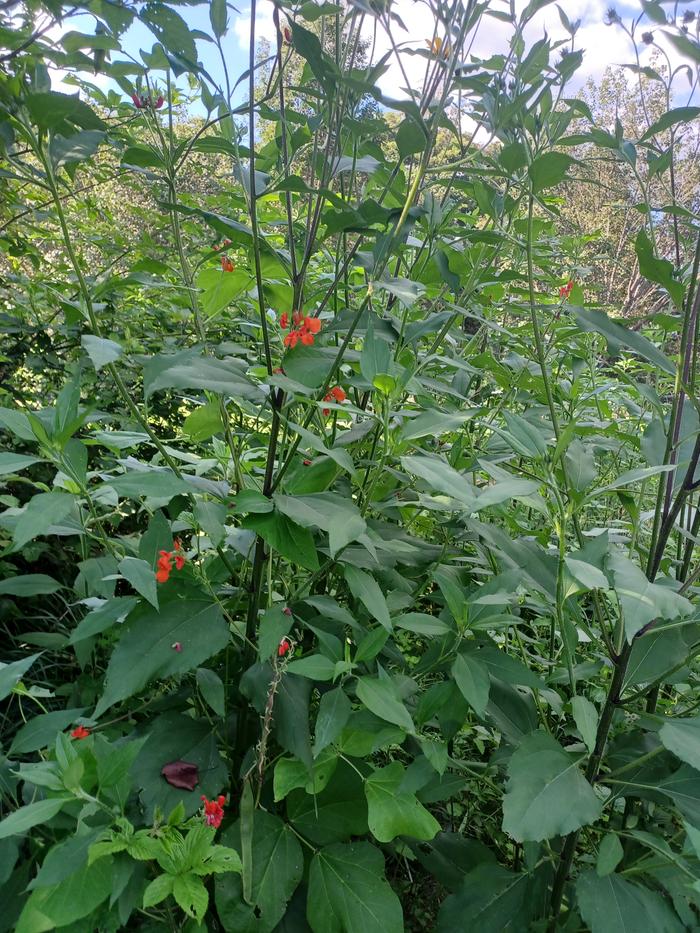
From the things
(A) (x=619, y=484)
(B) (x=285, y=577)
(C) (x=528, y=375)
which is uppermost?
(C) (x=528, y=375)

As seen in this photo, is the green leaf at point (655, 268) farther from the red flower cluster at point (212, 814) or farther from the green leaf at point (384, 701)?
the red flower cluster at point (212, 814)

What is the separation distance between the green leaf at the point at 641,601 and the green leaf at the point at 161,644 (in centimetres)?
65

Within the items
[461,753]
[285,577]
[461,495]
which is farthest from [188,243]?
[461,495]

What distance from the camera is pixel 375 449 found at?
4.66 ft

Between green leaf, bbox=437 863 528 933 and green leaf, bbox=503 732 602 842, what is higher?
green leaf, bbox=503 732 602 842

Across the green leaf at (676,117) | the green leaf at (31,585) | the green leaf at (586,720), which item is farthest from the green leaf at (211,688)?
the green leaf at (676,117)

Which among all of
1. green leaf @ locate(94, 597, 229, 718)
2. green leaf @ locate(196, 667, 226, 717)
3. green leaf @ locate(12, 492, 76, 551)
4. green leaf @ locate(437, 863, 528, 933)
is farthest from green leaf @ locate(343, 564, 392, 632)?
green leaf @ locate(437, 863, 528, 933)

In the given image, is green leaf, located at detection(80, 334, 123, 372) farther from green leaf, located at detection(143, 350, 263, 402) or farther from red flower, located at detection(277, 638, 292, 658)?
red flower, located at detection(277, 638, 292, 658)

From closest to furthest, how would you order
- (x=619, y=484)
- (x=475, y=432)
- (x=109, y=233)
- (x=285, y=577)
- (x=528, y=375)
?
(x=619, y=484)
(x=285, y=577)
(x=528, y=375)
(x=475, y=432)
(x=109, y=233)

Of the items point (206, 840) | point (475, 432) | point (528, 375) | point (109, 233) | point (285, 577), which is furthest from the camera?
point (109, 233)

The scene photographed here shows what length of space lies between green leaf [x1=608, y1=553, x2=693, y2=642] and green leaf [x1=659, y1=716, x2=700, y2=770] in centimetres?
18

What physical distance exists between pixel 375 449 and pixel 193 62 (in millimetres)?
806

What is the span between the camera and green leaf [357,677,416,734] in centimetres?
99

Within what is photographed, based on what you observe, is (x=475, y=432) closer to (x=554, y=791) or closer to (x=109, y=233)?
(x=554, y=791)
